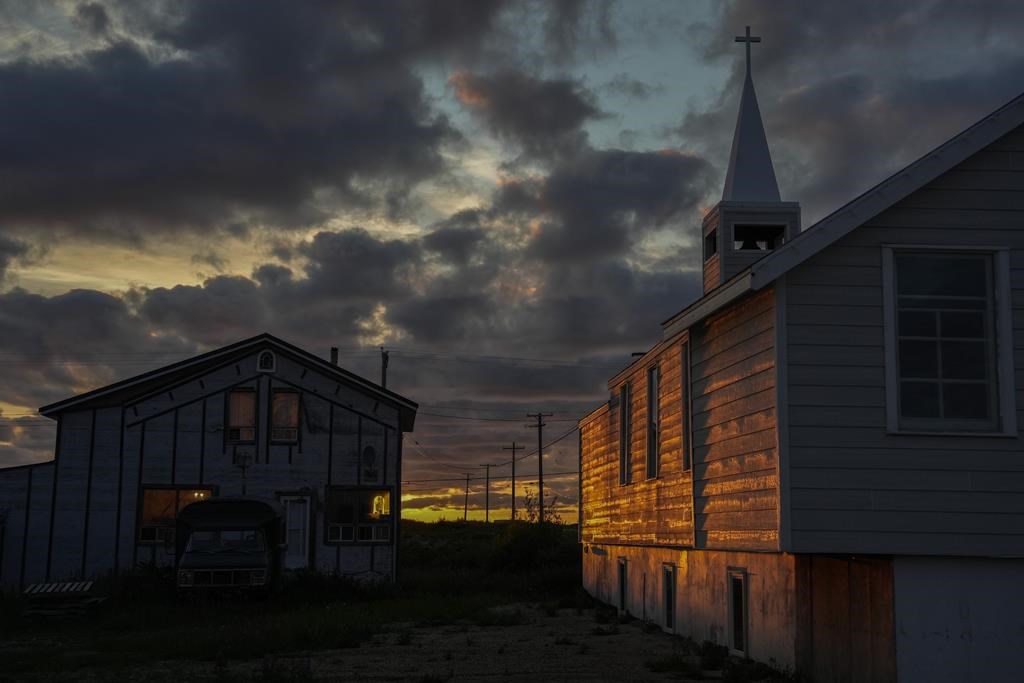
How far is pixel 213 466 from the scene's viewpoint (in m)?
30.3

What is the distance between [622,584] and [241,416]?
1173cm

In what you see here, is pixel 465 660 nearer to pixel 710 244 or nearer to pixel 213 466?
pixel 710 244

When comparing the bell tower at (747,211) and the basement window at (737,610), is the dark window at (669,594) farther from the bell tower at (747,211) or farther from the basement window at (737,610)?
the bell tower at (747,211)

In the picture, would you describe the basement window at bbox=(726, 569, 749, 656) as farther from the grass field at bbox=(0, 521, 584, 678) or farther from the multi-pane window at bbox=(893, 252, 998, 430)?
the grass field at bbox=(0, 521, 584, 678)

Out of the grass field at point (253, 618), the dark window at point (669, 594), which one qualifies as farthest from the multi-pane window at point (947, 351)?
the grass field at point (253, 618)

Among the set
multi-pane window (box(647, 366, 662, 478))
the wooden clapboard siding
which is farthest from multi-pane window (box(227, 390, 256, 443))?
multi-pane window (box(647, 366, 662, 478))

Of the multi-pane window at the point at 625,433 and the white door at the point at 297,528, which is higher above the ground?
the multi-pane window at the point at 625,433

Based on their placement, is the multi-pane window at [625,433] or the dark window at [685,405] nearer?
the dark window at [685,405]

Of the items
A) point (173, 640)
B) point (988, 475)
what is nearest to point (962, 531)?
point (988, 475)

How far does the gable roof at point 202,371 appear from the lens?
3013cm

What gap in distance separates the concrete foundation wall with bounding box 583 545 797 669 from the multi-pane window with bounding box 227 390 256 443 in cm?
1085

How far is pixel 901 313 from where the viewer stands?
39.7 feet

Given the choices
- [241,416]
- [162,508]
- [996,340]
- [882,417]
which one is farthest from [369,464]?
[996,340]

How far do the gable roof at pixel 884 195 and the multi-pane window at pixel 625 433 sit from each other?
1023 cm
